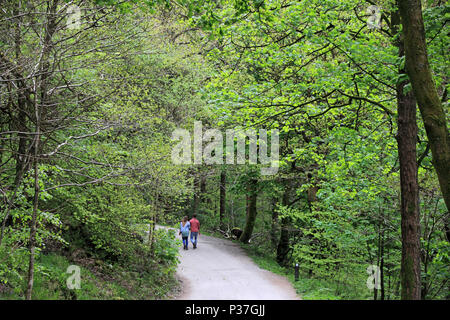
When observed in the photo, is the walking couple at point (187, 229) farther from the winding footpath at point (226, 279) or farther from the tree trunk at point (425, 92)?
the tree trunk at point (425, 92)

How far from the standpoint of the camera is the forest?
5.97m

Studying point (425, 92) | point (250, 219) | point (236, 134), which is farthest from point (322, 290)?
point (250, 219)

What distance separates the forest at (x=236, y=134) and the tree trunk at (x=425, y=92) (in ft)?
0.05

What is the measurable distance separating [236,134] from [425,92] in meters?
6.52

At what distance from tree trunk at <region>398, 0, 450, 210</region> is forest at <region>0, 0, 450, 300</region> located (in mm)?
15

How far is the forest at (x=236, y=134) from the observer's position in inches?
235

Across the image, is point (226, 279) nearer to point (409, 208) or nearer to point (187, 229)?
point (187, 229)

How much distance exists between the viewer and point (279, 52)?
9367 mm

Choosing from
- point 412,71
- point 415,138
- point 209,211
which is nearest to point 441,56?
point 415,138

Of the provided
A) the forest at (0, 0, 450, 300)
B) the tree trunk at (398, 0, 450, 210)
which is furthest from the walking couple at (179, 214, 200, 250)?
the tree trunk at (398, 0, 450, 210)

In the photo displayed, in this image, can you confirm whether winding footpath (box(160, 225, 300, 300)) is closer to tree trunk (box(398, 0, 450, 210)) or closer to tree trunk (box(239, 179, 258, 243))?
tree trunk (box(239, 179, 258, 243))

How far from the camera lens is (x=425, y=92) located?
170 inches

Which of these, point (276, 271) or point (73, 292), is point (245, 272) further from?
point (73, 292)

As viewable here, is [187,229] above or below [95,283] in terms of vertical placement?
above
